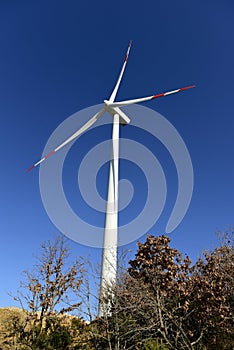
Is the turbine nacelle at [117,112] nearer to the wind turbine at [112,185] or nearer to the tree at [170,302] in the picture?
the wind turbine at [112,185]

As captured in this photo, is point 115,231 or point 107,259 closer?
point 107,259

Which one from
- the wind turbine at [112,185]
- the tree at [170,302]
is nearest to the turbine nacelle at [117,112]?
the wind turbine at [112,185]

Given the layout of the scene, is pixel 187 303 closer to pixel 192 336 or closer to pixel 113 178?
pixel 192 336

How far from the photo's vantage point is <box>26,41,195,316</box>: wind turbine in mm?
18583

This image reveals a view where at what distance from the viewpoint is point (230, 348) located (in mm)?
14055

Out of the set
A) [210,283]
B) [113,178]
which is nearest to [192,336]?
[210,283]

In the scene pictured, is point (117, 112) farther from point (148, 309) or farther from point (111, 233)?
point (148, 309)

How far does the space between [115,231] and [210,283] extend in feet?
28.3

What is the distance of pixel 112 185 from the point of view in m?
25.1

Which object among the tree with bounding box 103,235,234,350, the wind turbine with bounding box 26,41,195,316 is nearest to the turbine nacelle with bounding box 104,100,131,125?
the wind turbine with bounding box 26,41,195,316

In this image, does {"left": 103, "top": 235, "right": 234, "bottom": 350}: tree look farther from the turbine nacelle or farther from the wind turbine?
the turbine nacelle

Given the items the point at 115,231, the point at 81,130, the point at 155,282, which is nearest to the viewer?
the point at 155,282

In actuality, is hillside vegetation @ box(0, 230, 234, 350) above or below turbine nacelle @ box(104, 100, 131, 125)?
below

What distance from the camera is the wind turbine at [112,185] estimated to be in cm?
1858
